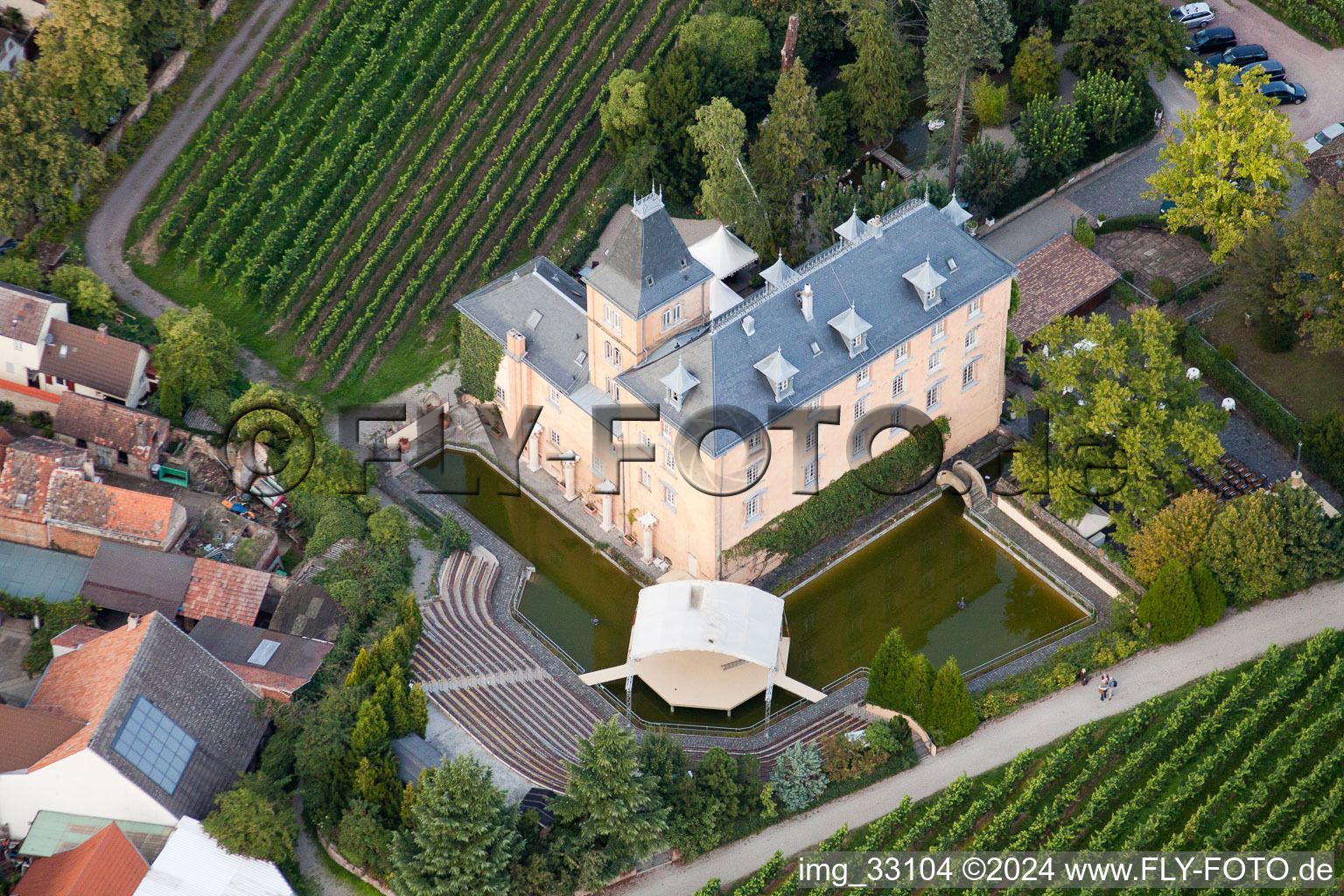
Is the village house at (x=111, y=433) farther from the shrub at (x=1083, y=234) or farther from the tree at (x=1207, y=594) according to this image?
the tree at (x=1207, y=594)

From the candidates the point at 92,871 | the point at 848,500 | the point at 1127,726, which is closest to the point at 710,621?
the point at 848,500

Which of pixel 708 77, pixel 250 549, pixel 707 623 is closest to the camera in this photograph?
pixel 707 623

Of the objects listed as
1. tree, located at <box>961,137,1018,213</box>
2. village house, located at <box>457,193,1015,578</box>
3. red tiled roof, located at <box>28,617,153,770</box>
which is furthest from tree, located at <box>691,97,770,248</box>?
red tiled roof, located at <box>28,617,153,770</box>

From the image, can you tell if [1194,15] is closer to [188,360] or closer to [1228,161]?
[1228,161]

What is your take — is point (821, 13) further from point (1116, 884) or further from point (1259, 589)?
point (1116, 884)

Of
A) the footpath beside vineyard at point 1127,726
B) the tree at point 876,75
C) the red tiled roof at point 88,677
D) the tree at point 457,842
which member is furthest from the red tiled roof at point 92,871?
the tree at point 876,75

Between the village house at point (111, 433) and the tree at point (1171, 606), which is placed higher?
the village house at point (111, 433)

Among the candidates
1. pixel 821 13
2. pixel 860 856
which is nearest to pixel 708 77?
pixel 821 13
